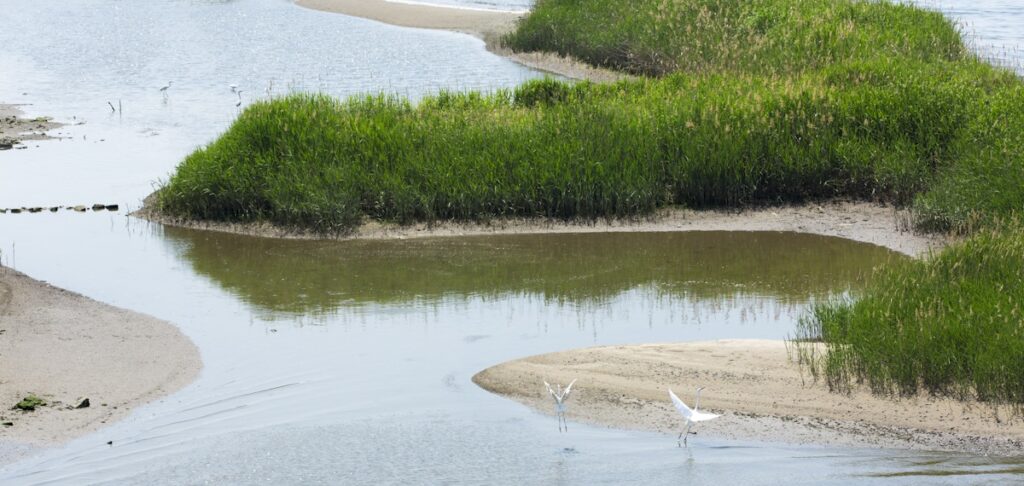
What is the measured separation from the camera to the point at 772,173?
16.8 meters

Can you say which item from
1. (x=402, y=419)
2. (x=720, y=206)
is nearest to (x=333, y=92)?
(x=720, y=206)

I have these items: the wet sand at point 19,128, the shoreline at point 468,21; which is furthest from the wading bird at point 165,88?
the shoreline at point 468,21

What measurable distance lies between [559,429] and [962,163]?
8071 mm

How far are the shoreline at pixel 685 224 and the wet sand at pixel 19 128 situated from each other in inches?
305

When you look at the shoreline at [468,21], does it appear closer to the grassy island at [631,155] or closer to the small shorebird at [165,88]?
the small shorebird at [165,88]

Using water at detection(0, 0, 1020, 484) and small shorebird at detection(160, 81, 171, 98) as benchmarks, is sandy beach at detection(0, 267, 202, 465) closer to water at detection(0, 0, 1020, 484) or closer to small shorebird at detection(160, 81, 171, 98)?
water at detection(0, 0, 1020, 484)

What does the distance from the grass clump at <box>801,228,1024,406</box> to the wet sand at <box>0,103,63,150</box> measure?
52.4 feet

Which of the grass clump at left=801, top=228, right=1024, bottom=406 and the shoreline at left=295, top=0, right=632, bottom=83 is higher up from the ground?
the shoreline at left=295, top=0, right=632, bottom=83

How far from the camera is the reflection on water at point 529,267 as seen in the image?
13773mm

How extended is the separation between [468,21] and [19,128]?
19.6 m

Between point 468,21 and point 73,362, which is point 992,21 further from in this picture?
point 73,362

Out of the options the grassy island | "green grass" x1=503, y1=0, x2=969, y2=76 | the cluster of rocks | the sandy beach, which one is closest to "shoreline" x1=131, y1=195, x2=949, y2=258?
the grassy island

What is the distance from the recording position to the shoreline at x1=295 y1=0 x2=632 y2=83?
3039cm

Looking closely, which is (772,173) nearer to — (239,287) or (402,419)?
(239,287)
